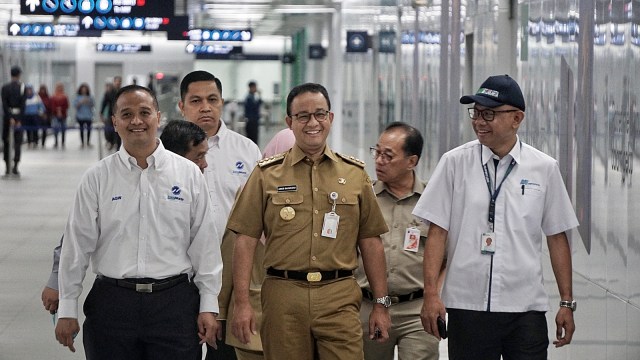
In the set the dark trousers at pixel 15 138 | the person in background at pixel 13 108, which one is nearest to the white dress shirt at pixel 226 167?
the dark trousers at pixel 15 138

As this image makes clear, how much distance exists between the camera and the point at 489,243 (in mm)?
4805

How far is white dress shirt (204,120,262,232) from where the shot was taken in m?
6.05

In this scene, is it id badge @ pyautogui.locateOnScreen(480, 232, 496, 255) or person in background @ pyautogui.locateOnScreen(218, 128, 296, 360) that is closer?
id badge @ pyautogui.locateOnScreen(480, 232, 496, 255)

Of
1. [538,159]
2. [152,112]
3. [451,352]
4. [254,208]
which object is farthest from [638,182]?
[152,112]

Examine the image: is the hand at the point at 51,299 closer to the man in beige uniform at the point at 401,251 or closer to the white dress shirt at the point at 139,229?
the white dress shirt at the point at 139,229

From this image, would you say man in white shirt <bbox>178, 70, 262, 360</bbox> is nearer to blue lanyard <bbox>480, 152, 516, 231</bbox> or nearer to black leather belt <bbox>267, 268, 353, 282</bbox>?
black leather belt <bbox>267, 268, 353, 282</bbox>

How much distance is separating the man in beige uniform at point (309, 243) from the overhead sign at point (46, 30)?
734 inches

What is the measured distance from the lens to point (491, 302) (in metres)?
4.79

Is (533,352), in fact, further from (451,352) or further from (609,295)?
(609,295)

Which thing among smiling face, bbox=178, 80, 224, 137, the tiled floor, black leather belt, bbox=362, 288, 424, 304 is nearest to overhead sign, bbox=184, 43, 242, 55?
the tiled floor

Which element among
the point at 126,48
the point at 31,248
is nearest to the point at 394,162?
the point at 31,248

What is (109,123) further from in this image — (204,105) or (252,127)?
(204,105)

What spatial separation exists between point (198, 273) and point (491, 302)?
1160mm

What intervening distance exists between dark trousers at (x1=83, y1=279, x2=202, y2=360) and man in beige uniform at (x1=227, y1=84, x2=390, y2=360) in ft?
0.83
